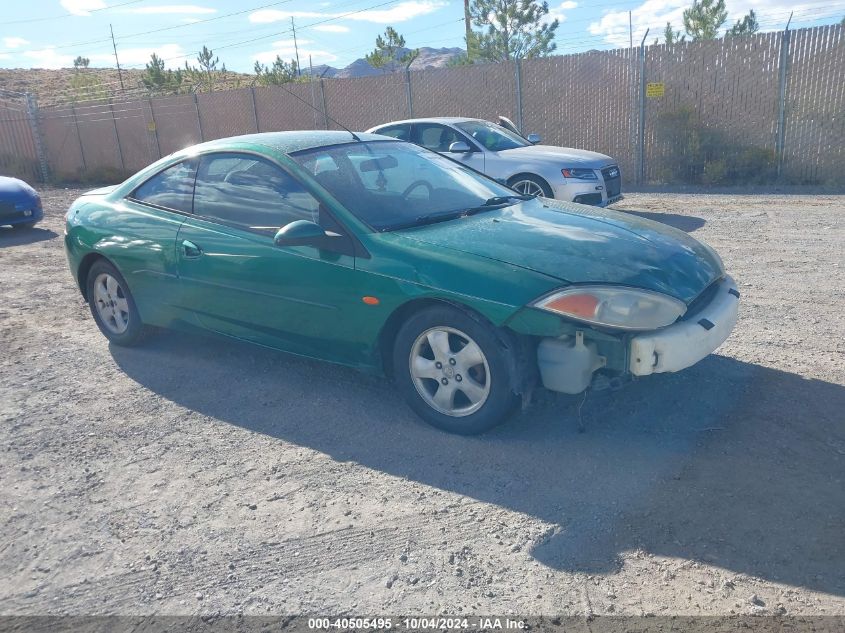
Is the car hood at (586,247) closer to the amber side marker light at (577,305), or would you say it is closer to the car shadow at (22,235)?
the amber side marker light at (577,305)

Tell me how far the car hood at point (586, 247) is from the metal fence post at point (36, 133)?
24.6 m

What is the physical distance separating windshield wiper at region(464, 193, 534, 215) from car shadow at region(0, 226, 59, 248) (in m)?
8.76

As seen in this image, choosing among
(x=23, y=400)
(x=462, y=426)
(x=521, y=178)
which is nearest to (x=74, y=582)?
(x=462, y=426)

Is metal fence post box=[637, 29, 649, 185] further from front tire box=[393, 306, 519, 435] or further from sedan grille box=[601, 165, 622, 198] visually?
front tire box=[393, 306, 519, 435]

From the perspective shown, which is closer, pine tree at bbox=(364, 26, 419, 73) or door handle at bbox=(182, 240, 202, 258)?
door handle at bbox=(182, 240, 202, 258)

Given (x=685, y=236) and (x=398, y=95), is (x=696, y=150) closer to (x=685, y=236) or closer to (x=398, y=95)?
(x=398, y=95)

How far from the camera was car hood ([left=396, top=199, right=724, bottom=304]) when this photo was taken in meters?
3.82

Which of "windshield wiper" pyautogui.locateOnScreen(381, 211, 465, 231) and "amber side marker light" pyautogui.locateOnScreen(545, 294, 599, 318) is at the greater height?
"windshield wiper" pyautogui.locateOnScreen(381, 211, 465, 231)

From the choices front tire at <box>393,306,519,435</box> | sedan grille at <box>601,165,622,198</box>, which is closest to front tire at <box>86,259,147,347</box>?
front tire at <box>393,306,519,435</box>

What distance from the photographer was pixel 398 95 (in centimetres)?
1830

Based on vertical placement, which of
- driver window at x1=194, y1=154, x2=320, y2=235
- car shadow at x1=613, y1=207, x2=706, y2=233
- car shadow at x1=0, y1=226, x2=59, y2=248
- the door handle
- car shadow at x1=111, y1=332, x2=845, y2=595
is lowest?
car shadow at x1=613, y1=207, x2=706, y2=233

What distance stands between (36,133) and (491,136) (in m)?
20.1

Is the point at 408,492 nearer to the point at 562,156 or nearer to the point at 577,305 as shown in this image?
the point at 577,305

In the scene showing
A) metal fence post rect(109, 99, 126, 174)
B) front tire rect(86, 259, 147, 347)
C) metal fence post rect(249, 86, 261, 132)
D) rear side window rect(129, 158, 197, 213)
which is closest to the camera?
rear side window rect(129, 158, 197, 213)
